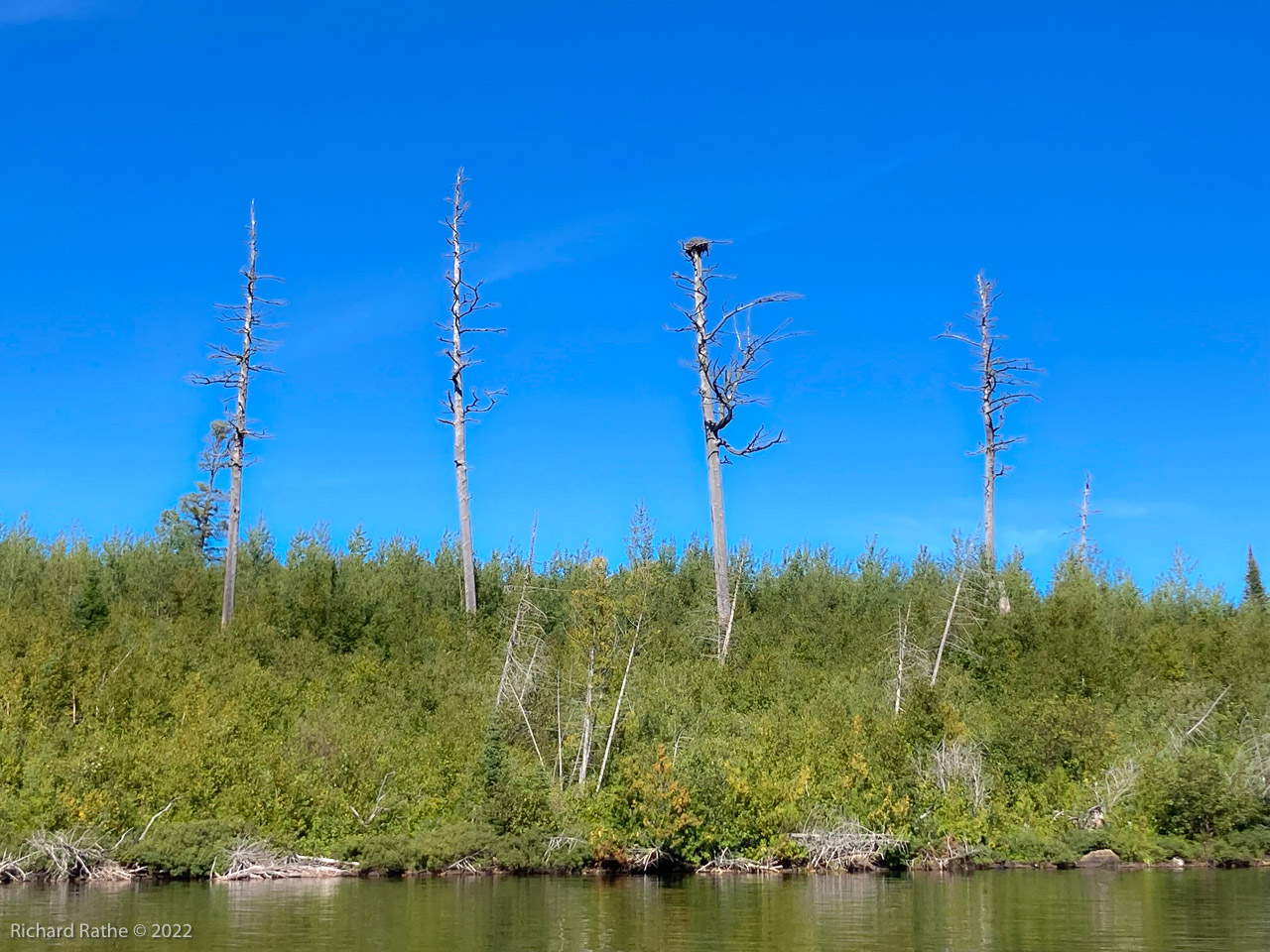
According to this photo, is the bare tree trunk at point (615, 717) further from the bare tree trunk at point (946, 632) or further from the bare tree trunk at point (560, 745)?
the bare tree trunk at point (946, 632)

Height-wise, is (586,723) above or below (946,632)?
below

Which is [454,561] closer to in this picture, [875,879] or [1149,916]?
[875,879]

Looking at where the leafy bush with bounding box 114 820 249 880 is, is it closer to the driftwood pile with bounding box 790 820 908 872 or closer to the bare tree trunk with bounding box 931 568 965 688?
the driftwood pile with bounding box 790 820 908 872

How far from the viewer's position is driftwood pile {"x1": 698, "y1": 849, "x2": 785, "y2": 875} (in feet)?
96.0

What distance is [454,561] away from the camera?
52344 mm

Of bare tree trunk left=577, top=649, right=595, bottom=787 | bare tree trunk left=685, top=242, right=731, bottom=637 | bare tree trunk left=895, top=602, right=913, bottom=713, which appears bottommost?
bare tree trunk left=577, top=649, right=595, bottom=787

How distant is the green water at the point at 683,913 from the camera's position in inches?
674

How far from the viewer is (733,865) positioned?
96.4ft

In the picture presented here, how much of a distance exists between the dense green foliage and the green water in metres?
2.23

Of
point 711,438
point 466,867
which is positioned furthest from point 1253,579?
point 466,867

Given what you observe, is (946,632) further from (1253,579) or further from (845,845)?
(1253,579)

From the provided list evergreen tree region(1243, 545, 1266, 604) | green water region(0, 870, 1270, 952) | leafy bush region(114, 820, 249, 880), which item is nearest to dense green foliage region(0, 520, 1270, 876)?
leafy bush region(114, 820, 249, 880)

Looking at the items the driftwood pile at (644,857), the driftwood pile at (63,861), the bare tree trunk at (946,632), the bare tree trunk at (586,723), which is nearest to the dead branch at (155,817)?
the driftwood pile at (63,861)

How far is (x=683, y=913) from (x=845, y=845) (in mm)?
9860
